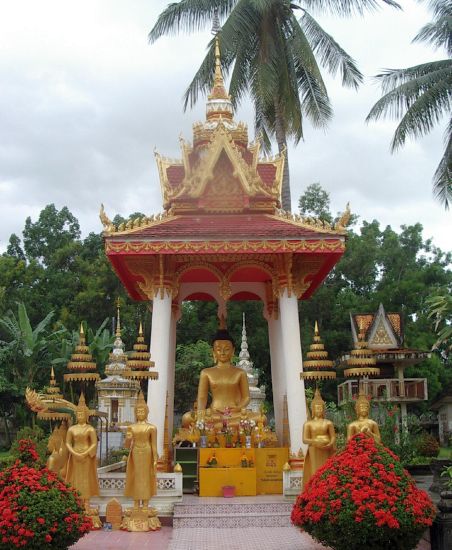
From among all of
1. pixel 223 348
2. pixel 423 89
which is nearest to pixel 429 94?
pixel 423 89

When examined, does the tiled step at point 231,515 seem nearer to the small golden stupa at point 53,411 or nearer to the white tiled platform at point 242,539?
the white tiled platform at point 242,539

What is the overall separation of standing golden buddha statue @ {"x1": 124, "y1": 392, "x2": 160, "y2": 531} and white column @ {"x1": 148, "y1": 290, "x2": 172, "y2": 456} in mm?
1182

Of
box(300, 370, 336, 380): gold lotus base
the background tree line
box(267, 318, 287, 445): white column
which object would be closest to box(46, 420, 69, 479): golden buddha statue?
box(300, 370, 336, 380): gold lotus base

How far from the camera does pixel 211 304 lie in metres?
33.9

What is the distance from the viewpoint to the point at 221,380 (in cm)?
1348

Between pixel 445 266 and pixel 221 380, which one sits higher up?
pixel 445 266

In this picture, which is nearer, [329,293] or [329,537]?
[329,537]

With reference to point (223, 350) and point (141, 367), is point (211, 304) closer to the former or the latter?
point (223, 350)

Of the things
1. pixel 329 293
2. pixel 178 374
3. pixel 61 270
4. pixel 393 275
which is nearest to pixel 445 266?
pixel 393 275

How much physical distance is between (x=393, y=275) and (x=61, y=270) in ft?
58.0

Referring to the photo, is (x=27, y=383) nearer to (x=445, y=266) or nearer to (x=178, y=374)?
(x=178, y=374)

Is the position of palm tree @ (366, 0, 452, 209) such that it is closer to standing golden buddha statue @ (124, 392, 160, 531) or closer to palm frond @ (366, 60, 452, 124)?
palm frond @ (366, 60, 452, 124)

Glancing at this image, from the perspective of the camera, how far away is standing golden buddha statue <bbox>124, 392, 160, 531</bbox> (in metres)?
9.66

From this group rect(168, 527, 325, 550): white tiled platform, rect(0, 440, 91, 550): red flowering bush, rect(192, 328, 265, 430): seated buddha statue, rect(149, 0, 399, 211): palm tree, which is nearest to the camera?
rect(0, 440, 91, 550): red flowering bush
